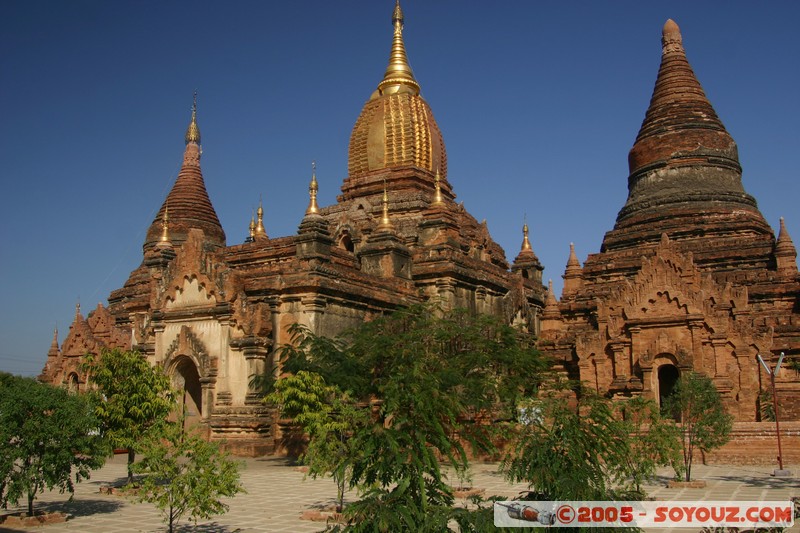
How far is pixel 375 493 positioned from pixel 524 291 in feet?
85.8

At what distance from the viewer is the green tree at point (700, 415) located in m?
17.9

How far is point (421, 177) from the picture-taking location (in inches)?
1369

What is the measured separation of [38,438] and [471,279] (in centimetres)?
1846

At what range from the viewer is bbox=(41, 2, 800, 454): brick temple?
77.7 ft

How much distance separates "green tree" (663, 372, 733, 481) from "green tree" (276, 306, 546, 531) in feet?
12.9

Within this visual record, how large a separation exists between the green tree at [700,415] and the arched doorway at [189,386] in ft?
45.8

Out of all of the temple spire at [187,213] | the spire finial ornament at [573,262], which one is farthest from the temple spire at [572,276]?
the temple spire at [187,213]

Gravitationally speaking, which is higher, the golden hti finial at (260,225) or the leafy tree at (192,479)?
the golden hti finial at (260,225)

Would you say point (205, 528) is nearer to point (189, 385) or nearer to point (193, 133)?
point (189, 385)

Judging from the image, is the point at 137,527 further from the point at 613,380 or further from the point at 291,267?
the point at 613,380

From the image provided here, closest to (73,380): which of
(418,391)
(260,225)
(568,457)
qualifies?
(260,225)

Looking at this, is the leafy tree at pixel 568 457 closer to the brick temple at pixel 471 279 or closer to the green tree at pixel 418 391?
the green tree at pixel 418 391

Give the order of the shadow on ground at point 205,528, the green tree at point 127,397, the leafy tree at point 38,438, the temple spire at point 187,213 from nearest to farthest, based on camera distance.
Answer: the shadow on ground at point 205,528 → the leafy tree at point 38,438 → the green tree at point 127,397 → the temple spire at point 187,213

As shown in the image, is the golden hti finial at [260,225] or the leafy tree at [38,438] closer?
the leafy tree at [38,438]
